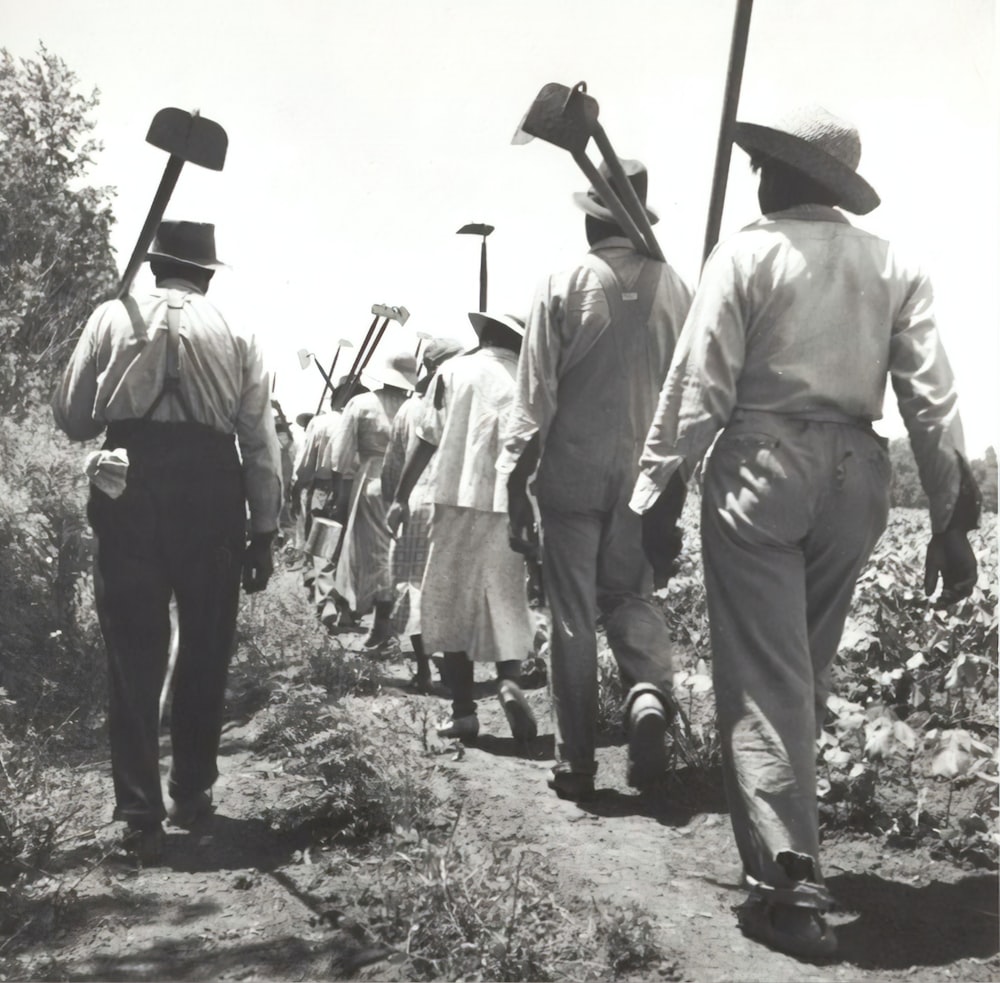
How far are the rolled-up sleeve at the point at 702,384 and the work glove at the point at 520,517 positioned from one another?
3.66 feet

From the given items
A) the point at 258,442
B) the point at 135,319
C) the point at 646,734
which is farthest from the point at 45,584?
the point at 646,734

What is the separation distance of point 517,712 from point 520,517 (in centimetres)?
101

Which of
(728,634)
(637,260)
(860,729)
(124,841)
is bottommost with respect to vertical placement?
(124,841)

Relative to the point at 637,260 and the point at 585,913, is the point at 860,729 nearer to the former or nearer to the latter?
the point at 585,913

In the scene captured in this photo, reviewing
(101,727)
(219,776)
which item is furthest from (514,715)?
(101,727)

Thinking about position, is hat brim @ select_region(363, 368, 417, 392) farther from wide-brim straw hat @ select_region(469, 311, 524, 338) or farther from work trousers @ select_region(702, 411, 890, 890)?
work trousers @ select_region(702, 411, 890, 890)

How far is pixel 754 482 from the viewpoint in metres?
3.12

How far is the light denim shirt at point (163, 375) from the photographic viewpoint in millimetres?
3895

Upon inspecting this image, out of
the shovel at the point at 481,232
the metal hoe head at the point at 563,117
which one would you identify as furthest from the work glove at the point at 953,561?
the shovel at the point at 481,232

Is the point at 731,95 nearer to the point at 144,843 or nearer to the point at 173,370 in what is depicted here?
the point at 173,370

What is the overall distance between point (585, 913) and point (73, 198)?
3.06 meters

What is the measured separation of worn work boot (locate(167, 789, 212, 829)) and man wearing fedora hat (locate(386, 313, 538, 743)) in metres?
1.50

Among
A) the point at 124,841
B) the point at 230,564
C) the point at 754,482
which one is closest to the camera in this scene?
the point at 754,482

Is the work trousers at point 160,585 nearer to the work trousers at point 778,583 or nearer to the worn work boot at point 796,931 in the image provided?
the work trousers at point 778,583
